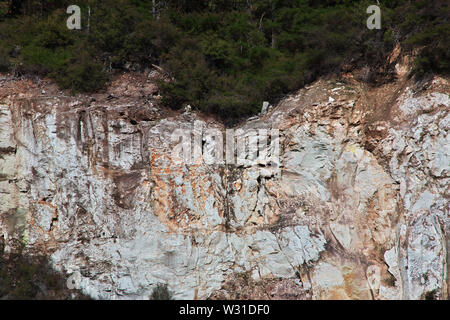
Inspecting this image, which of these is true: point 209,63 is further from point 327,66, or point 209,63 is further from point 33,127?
point 33,127

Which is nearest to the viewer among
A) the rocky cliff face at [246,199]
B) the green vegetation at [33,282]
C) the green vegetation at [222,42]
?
the rocky cliff face at [246,199]

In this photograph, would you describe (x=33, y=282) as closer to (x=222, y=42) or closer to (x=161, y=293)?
(x=161, y=293)

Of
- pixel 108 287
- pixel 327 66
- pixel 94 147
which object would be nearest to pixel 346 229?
pixel 327 66

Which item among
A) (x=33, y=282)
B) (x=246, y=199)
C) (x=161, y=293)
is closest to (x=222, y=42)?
(x=246, y=199)

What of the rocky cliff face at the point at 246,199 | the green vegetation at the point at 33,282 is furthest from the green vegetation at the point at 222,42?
the green vegetation at the point at 33,282

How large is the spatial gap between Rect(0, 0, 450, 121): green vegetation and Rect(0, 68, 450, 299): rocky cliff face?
2.59 ft

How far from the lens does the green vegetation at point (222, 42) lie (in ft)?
40.0

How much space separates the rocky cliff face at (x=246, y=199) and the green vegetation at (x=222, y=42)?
0.79 m

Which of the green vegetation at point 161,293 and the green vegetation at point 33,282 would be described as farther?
the green vegetation at point 33,282

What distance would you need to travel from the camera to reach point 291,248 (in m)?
10.7

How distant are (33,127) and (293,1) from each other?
406 inches

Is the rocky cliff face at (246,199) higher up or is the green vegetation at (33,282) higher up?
the rocky cliff face at (246,199)

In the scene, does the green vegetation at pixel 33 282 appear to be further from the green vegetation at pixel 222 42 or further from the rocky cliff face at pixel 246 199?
the green vegetation at pixel 222 42

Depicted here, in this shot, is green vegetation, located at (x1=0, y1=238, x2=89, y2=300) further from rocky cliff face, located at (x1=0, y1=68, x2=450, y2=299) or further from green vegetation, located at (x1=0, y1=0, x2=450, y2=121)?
green vegetation, located at (x1=0, y1=0, x2=450, y2=121)
